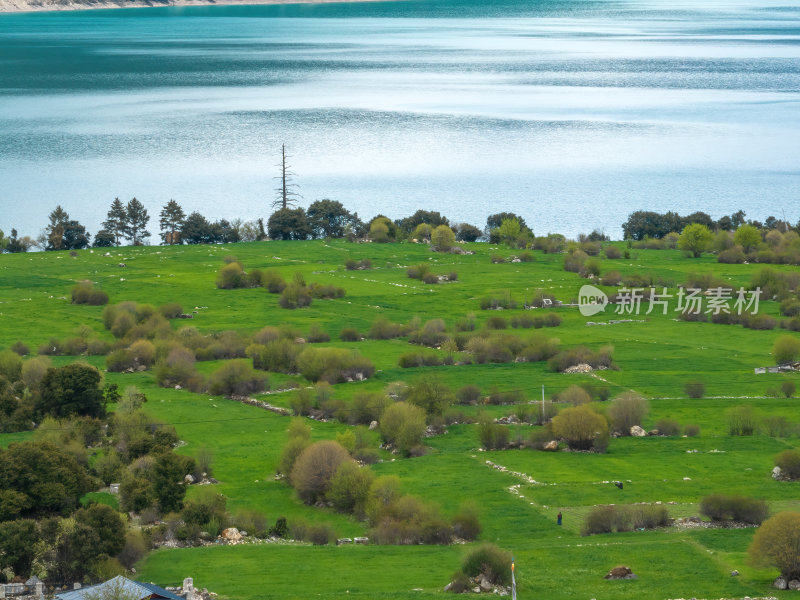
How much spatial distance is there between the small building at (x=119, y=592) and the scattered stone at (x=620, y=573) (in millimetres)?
11465

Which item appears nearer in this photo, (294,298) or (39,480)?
(39,480)

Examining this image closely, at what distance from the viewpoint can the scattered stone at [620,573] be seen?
110 ft

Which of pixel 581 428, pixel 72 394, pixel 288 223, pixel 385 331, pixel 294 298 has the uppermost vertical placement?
pixel 288 223

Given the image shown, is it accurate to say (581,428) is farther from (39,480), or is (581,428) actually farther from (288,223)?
(288,223)

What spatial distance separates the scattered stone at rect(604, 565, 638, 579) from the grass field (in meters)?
0.44

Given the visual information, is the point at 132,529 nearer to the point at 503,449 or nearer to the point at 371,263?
the point at 503,449

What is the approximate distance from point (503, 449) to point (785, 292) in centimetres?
3956

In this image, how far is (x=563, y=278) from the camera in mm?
88812

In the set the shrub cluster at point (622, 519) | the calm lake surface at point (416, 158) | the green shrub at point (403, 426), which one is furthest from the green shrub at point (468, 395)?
the calm lake surface at point (416, 158)

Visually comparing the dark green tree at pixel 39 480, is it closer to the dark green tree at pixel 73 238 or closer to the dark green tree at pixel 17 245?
the dark green tree at pixel 17 245

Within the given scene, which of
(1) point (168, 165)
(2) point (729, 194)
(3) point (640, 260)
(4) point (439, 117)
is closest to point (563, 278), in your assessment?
(3) point (640, 260)

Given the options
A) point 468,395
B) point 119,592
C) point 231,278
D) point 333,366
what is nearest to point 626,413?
point 468,395

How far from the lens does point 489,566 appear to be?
1302 inches

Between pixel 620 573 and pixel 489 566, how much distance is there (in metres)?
3.65
